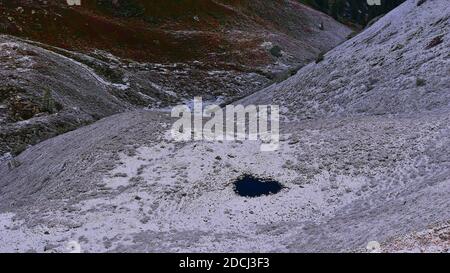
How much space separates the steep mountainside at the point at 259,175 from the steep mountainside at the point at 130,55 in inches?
376

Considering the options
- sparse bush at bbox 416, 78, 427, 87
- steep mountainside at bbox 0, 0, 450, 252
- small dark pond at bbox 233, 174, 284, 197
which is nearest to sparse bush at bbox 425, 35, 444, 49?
steep mountainside at bbox 0, 0, 450, 252

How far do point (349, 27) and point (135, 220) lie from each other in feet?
299

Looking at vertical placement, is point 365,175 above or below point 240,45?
below

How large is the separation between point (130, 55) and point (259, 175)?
3952cm

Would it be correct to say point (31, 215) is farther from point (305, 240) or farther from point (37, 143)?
point (37, 143)

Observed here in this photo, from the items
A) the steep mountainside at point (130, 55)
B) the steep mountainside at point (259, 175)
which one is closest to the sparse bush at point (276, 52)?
the steep mountainside at point (130, 55)

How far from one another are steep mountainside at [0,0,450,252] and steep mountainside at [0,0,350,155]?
9559 millimetres

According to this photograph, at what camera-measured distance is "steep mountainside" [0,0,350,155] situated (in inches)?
1681

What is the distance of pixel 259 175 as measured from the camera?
25016mm

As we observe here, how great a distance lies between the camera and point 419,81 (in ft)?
107

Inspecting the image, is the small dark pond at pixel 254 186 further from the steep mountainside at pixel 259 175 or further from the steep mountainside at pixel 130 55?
the steep mountainside at pixel 130 55

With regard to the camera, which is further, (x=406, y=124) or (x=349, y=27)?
(x=349, y=27)
